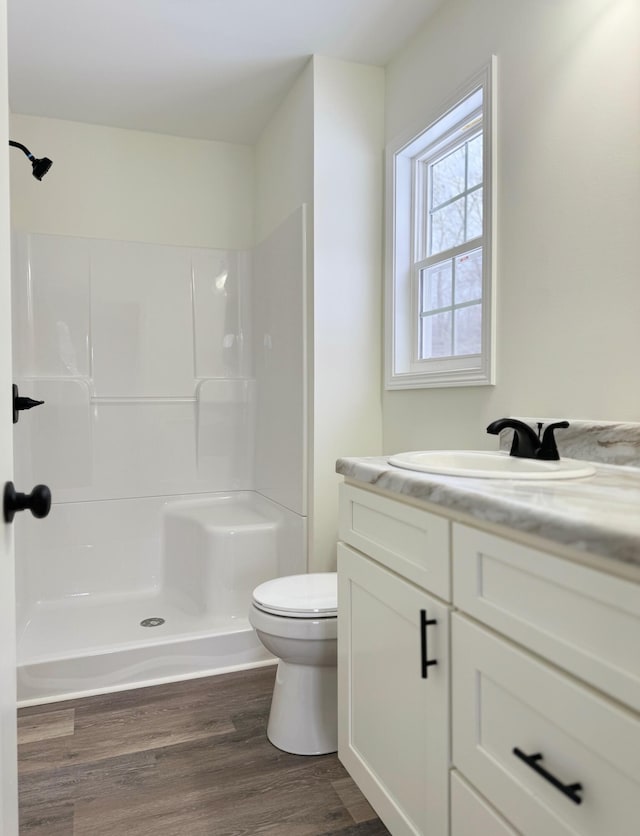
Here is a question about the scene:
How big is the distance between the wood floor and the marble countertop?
0.94 metres

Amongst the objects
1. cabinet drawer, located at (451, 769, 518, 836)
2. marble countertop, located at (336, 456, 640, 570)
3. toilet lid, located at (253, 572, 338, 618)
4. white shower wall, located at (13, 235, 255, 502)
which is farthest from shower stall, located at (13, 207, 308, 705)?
cabinet drawer, located at (451, 769, 518, 836)

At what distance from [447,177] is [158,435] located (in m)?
1.87

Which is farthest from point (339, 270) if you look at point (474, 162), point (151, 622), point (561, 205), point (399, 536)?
point (151, 622)

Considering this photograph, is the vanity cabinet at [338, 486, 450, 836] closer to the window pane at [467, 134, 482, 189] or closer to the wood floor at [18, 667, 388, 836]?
the wood floor at [18, 667, 388, 836]

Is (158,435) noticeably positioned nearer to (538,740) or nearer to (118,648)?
(118,648)

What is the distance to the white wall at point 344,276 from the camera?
242 centimetres

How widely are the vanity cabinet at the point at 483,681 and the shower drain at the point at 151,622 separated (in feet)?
4.72

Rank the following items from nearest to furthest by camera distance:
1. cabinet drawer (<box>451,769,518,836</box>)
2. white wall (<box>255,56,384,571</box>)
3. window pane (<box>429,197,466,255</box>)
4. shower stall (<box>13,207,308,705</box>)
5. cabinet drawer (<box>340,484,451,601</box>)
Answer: cabinet drawer (<box>451,769,518,836</box>), cabinet drawer (<box>340,484,451,601</box>), window pane (<box>429,197,466,255</box>), white wall (<box>255,56,384,571</box>), shower stall (<box>13,207,308,705</box>)

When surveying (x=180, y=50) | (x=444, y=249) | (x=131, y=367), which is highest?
(x=180, y=50)

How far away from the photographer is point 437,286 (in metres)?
2.28

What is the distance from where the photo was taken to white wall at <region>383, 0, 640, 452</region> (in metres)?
1.39

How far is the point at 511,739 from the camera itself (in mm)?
904

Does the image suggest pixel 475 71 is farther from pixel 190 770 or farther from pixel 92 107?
pixel 190 770

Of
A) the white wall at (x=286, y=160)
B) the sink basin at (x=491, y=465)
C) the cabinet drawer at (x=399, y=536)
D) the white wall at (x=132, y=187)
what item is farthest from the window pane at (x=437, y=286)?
the white wall at (x=132, y=187)
